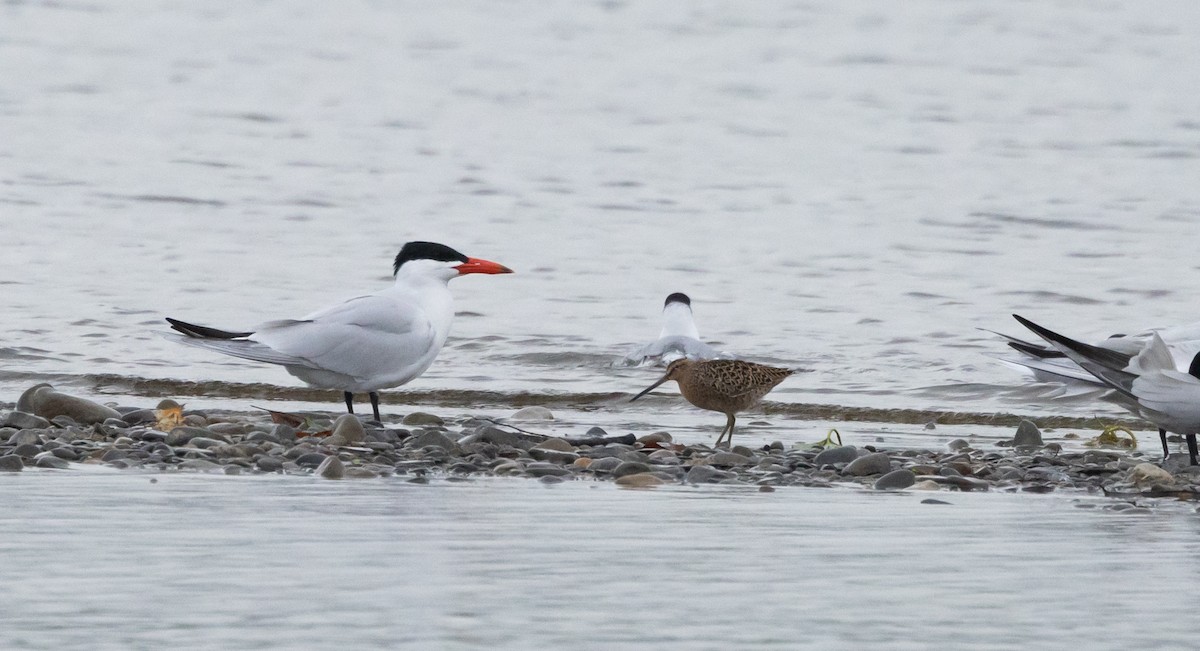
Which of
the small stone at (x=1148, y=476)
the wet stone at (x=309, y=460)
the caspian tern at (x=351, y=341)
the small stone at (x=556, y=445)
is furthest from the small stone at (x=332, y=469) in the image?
the small stone at (x=1148, y=476)

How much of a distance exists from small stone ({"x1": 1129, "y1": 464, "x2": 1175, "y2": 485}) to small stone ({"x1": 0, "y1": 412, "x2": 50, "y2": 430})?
388 cm

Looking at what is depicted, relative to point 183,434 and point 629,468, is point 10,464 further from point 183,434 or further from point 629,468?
point 629,468

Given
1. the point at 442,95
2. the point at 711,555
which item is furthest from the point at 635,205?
the point at 711,555

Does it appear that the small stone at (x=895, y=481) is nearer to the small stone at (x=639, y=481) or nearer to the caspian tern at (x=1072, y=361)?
the small stone at (x=639, y=481)

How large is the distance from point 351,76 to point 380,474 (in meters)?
19.5

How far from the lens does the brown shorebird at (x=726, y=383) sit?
6.85 metres

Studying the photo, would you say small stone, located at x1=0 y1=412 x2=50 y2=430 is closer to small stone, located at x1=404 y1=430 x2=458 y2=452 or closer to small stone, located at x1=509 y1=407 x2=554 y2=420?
small stone, located at x1=404 y1=430 x2=458 y2=452

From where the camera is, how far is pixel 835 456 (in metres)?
6.08

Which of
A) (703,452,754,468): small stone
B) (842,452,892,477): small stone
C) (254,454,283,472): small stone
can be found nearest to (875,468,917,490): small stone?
(842,452,892,477): small stone

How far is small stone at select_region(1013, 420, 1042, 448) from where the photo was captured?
23.8 feet

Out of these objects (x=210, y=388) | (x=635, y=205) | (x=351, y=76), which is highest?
(x=351, y=76)

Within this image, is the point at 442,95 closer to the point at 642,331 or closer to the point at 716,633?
the point at 642,331

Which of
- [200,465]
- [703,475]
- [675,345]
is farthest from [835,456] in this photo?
[675,345]

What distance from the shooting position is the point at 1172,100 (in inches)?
866
